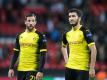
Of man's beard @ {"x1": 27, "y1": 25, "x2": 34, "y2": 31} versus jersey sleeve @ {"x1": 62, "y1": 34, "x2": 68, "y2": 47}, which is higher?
man's beard @ {"x1": 27, "y1": 25, "x2": 34, "y2": 31}

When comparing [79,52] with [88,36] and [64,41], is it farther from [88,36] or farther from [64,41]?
[64,41]

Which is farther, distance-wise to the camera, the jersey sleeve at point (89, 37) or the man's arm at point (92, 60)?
the jersey sleeve at point (89, 37)

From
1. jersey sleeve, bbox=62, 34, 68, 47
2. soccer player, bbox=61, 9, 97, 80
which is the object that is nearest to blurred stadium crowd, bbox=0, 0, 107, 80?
jersey sleeve, bbox=62, 34, 68, 47

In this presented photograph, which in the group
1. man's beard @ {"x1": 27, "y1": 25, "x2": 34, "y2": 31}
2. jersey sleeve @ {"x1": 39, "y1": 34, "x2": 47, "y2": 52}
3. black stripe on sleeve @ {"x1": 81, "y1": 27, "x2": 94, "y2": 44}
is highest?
man's beard @ {"x1": 27, "y1": 25, "x2": 34, "y2": 31}

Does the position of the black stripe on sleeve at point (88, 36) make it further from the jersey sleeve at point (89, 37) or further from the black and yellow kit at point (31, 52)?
the black and yellow kit at point (31, 52)

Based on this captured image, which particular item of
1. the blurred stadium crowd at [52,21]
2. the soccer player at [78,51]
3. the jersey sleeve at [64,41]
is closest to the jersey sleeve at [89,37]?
the soccer player at [78,51]

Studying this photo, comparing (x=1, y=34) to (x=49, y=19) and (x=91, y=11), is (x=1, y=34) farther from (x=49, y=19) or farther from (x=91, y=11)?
(x=91, y=11)

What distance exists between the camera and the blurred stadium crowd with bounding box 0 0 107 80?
2036 centimetres

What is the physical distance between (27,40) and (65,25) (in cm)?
957

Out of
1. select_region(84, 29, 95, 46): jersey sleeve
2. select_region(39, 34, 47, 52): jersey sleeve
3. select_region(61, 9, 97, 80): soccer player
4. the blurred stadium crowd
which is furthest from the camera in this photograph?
the blurred stadium crowd

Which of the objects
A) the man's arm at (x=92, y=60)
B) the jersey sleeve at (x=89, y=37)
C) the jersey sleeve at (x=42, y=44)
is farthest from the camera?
the jersey sleeve at (x=42, y=44)

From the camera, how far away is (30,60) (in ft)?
41.2

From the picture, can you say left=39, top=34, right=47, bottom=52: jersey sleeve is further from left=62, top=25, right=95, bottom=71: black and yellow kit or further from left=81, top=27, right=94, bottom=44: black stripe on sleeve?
left=81, top=27, right=94, bottom=44: black stripe on sleeve

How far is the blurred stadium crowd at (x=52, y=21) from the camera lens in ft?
66.8
